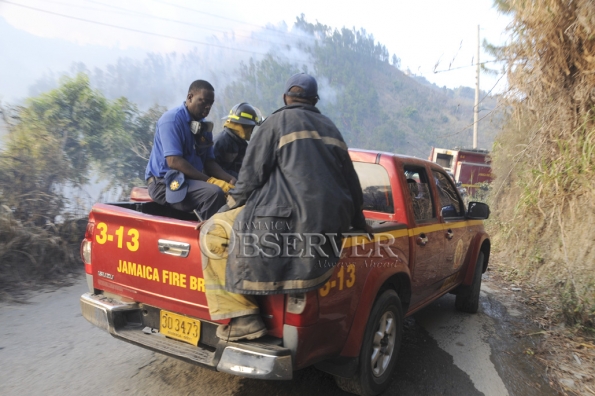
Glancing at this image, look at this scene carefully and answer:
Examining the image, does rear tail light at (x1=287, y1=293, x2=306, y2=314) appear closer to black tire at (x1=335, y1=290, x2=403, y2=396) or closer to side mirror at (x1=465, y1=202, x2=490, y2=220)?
black tire at (x1=335, y1=290, x2=403, y2=396)

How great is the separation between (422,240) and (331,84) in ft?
265

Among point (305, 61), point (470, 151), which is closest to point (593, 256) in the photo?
point (470, 151)

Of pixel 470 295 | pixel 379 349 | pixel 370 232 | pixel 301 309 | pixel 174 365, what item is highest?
pixel 370 232

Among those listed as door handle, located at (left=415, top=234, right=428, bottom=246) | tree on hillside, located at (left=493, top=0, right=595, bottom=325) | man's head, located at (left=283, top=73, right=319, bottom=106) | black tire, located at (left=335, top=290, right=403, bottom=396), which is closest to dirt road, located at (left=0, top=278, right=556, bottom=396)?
black tire, located at (left=335, top=290, right=403, bottom=396)

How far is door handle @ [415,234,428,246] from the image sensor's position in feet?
11.4

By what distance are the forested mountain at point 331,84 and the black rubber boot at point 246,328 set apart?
1815 cm

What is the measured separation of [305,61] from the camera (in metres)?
86.7

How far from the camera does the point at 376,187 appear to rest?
11.7ft

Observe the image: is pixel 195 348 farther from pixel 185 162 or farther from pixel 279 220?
pixel 185 162

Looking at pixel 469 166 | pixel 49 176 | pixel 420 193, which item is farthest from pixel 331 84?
pixel 420 193

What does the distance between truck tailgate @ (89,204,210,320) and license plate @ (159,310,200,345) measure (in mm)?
46

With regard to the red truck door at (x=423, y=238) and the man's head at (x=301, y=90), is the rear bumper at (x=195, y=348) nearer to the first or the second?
the man's head at (x=301, y=90)

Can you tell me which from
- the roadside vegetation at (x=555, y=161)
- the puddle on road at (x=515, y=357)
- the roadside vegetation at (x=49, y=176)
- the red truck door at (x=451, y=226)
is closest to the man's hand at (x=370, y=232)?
the red truck door at (x=451, y=226)

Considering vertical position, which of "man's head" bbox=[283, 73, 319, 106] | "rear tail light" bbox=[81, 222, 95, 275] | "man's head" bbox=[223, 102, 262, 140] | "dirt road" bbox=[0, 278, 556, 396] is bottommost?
"dirt road" bbox=[0, 278, 556, 396]
